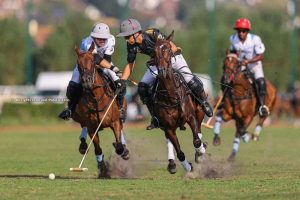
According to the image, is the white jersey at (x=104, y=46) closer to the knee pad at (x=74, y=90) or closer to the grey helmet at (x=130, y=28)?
the knee pad at (x=74, y=90)

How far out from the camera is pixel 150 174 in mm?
16609

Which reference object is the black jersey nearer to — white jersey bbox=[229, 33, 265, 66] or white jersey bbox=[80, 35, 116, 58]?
white jersey bbox=[80, 35, 116, 58]

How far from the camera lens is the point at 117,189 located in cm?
1258

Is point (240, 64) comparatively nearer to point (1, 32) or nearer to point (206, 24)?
point (1, 32)

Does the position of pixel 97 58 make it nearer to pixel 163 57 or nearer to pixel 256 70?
pixel 163 57

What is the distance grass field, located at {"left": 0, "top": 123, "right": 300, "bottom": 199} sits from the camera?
475 inches

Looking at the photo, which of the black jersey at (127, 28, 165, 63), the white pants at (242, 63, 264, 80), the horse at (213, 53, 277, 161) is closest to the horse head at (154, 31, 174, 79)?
the black jersey at (127, 28, 165, 63)

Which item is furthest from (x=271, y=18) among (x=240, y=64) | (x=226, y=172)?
(x=226, y=172)

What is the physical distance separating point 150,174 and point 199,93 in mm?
2180

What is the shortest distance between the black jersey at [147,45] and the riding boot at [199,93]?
109cm

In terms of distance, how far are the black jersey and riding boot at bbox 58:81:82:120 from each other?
1.29 meters

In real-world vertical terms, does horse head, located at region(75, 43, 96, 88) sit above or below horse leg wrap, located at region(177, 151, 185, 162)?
above

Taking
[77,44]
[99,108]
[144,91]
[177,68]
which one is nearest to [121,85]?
[144,91]

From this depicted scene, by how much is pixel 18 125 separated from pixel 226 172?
25.9 m
